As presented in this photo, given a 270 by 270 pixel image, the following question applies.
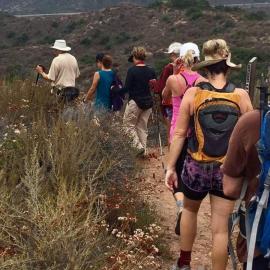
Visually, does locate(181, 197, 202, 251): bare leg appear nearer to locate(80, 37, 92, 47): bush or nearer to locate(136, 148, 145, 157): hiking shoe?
locate(136, 148, 145, 157): hiking shoe

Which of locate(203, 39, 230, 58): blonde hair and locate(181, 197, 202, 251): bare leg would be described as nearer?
locate(203, 39, 230, 58): blonde hair

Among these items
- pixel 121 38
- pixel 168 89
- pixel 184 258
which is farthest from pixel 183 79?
pixel 121 38

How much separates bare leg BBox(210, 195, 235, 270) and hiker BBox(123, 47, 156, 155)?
362cm

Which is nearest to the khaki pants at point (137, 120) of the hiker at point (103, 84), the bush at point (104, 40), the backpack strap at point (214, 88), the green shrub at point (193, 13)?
the hiker at point (103, 84)

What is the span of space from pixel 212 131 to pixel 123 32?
4489 centimetres

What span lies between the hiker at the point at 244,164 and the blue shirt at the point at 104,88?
5141 mm

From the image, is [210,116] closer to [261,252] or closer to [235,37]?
[261,252]

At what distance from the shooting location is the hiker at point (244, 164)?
2607 millimetres

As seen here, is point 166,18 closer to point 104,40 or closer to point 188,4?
point 188,4

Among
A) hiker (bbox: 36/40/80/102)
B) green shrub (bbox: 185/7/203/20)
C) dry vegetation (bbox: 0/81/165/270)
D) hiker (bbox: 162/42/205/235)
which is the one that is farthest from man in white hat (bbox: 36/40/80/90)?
green shrub (bbox: 185/7/203/20)

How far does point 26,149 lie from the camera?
527 centimetres

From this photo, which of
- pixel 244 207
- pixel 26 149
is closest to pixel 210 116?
pixel 244 207

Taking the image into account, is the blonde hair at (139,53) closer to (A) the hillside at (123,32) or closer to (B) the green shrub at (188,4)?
(A) the hillside at (123,32)

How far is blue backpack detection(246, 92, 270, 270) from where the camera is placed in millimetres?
2514
